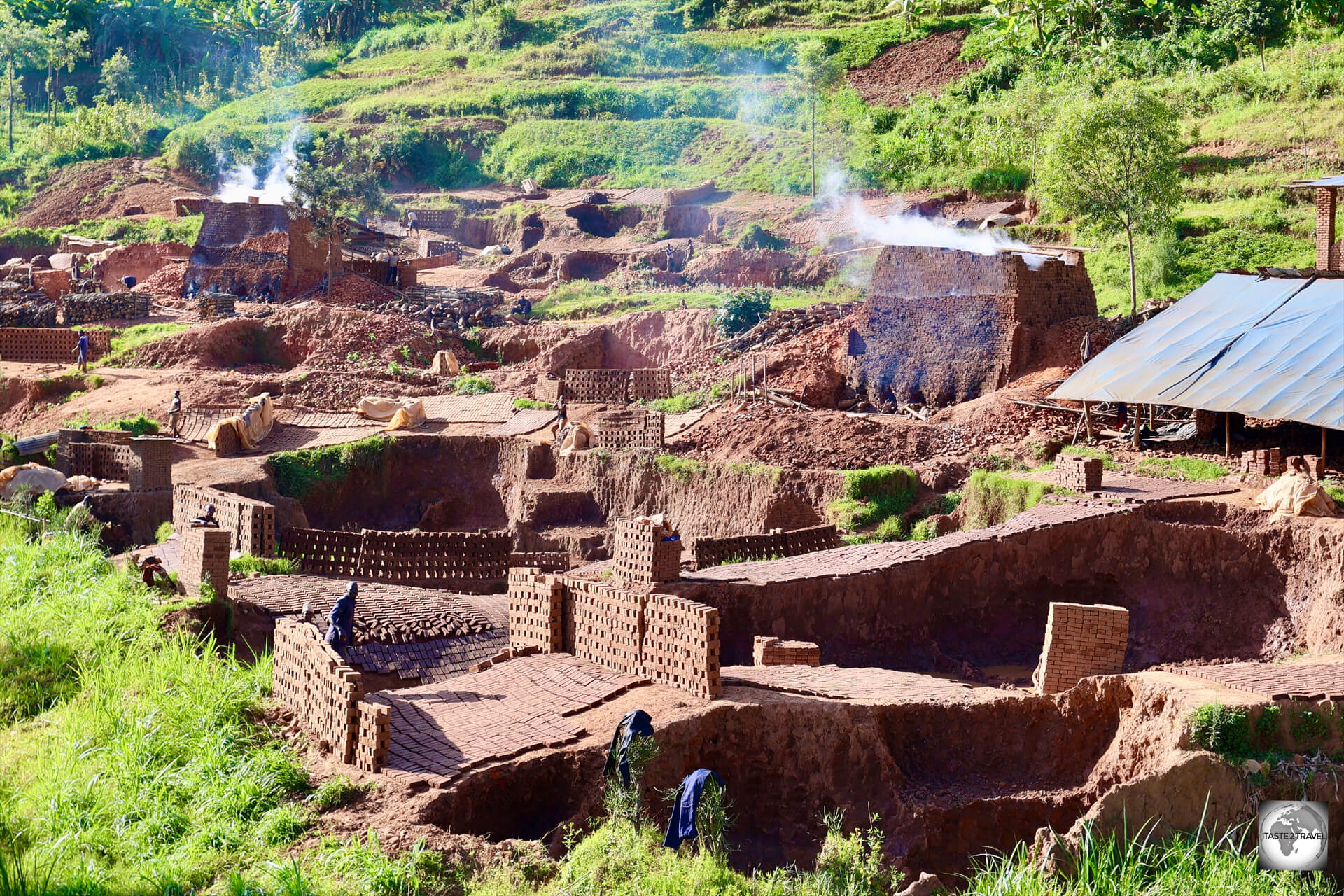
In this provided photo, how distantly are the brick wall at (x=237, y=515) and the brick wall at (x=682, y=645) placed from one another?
7584 mm

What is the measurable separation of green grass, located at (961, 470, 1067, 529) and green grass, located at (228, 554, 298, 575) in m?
8.93

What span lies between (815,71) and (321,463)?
30201 mm

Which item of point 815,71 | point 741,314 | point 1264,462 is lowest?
point 1264,462

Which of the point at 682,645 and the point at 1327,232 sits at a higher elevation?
the point at 1327,232

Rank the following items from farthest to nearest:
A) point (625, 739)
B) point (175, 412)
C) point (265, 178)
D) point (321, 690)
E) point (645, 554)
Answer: point (265, 178) < point (175, 412) < point (645, 554) < point (321, 690) < point (625, 739)

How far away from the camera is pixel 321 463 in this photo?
79.9 feet

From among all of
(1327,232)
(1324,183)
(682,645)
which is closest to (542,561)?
(682,645)

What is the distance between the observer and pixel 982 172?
1444 inches

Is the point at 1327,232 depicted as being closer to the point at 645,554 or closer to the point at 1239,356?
the point at 1239,356

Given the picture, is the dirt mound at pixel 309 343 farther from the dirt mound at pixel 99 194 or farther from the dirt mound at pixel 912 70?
the dirt mound at pixel 912 70

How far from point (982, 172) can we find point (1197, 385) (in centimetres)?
1816

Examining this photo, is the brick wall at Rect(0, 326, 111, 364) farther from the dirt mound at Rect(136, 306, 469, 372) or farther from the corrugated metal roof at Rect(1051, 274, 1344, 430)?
the corrugated metal roof at Rect(1051, 274, 1344, 430)

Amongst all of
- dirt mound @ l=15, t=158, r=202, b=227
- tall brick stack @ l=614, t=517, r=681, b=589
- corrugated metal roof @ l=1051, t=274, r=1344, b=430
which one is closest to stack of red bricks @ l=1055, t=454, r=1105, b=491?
corrugated metal roof @ l=1051, t=274, r=1344, b=430

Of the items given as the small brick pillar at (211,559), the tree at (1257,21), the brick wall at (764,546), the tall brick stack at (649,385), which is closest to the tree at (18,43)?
the tall brick stack at (649,385)
